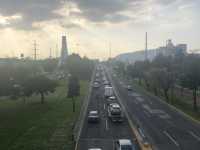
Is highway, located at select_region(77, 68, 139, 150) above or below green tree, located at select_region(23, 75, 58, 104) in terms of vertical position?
below

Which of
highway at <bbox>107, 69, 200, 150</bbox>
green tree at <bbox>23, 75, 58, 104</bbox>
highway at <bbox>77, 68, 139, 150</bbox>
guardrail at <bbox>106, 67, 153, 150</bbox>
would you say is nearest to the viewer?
guardrail at <bbox>106, 67, 153, 150</bbox>

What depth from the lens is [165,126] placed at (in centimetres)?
4228

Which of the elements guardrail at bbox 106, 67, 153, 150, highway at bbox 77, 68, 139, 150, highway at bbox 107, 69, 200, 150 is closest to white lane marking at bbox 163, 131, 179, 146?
highway at bbox 107, 69, 200, 150

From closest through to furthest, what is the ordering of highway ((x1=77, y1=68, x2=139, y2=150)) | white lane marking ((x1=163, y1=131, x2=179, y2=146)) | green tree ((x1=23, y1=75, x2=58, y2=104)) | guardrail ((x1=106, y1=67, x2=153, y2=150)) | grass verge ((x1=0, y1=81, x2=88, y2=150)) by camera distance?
guardrail ((x1=106, y1=67, x2=153, y2=150)) < highway ((x1=77, y1=68, x2=139, y2=150)) < grass verge ((x1=0, y1=81, x2=88, y2=150)) < white lane marking ((x1=163, y1=131, x2=179, y2=146)) < green tree ((x1=23, y1=75, x2=58, y2=104))

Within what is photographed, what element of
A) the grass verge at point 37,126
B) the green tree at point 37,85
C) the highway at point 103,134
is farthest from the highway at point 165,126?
the green tree at point 37,85

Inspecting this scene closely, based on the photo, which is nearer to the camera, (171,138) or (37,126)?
(171,138)

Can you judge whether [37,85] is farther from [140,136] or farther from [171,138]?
[171,138]

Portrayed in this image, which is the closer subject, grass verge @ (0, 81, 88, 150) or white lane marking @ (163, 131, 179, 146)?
grass verge @ (0, 81, 88, 150)

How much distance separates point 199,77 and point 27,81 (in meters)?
33.6

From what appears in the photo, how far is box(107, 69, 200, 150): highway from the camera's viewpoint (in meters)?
33.4

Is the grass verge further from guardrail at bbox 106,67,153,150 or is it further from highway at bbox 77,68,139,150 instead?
guardrail at bbox 106,67,153,150

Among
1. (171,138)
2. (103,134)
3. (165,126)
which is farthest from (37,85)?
(171,138)

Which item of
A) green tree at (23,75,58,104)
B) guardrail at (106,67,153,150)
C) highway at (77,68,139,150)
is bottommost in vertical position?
highway at (77,68,139,150)

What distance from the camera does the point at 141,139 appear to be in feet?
114
